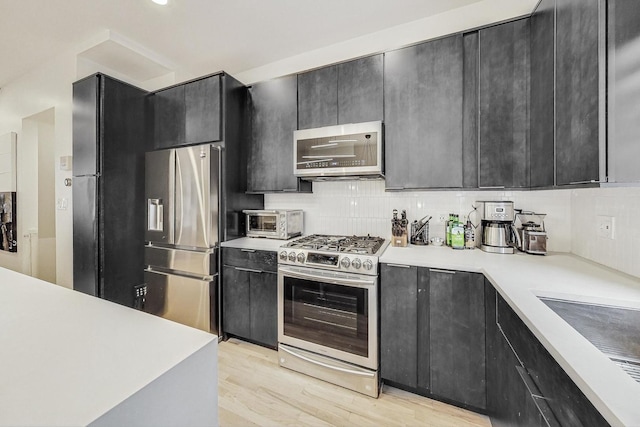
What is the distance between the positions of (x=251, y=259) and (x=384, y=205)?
132cm

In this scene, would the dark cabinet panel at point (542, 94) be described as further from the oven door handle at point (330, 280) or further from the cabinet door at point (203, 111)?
the cabinet door at point (203, 111)

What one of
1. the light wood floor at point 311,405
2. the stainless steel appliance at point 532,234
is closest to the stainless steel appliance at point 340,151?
the stainless steel appliance at point 532,234

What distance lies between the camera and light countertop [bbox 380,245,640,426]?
600mm

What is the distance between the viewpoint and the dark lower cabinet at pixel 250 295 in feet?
7.42

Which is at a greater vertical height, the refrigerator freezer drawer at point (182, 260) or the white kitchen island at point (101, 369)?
the white kitchen island at point (101, 369)

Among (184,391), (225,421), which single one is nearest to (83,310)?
(184,391)

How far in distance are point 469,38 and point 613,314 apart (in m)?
1.89

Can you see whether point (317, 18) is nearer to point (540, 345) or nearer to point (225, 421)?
point (540, 345)

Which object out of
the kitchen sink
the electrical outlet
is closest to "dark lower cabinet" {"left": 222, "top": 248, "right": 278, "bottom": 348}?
the kitchen sink

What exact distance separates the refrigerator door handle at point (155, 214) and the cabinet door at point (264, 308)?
3.87 feet

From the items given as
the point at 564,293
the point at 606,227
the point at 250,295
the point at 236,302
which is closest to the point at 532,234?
the point at 606,227

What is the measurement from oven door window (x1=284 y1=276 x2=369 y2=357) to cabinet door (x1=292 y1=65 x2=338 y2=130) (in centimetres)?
143

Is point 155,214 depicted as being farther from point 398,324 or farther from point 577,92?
point 577,92

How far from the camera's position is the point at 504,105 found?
1.83m
